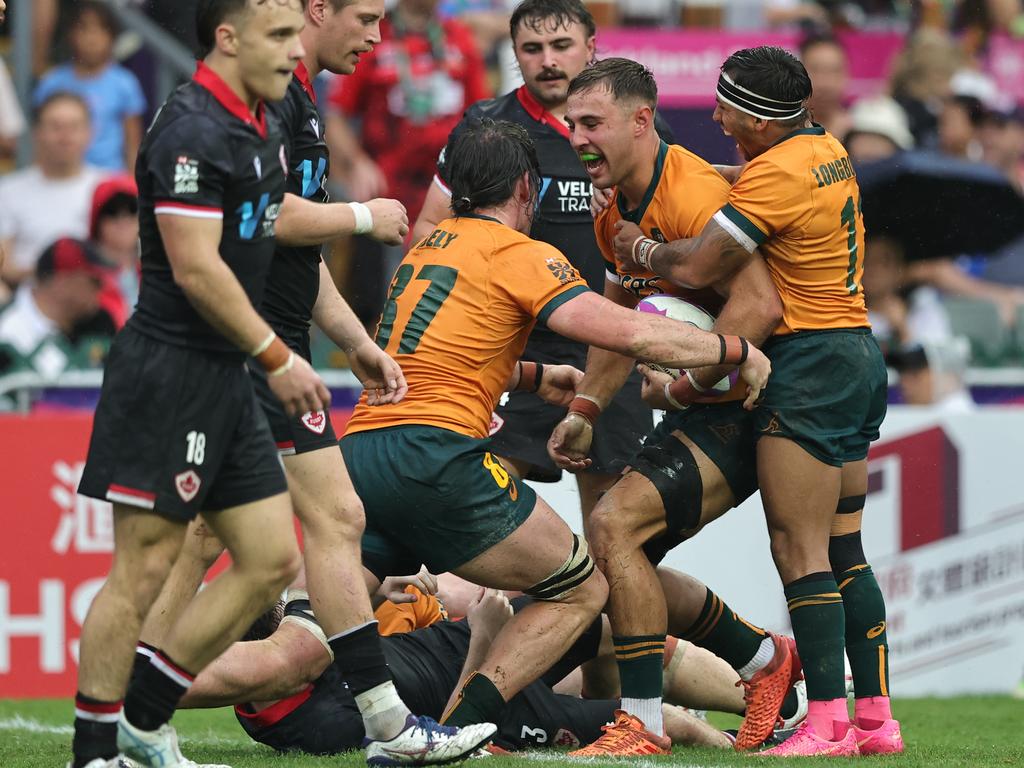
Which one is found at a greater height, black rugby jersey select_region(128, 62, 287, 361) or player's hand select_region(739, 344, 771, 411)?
black rugby jersey select_region(128, 62, 287, 361)

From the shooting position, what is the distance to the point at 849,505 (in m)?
5.95

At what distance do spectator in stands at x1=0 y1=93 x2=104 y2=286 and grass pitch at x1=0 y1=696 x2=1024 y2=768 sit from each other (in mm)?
3995

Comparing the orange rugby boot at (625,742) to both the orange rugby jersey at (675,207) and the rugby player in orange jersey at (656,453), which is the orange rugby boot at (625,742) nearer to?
the rugby player in orange jersey at (656,453)

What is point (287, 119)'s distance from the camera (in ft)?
17.0

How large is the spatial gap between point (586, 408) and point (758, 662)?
1.18 metres

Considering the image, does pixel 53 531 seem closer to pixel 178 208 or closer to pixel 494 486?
pixel 494 486

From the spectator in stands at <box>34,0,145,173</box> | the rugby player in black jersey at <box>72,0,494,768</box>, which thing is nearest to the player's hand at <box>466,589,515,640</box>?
the rugby player in black jersey at <box>72,0,494,768</box>

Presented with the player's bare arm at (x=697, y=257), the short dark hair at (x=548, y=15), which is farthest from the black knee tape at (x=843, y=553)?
the short dark hair at (x=548, y=15)

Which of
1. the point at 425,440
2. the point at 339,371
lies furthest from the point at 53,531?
the point at 425,440

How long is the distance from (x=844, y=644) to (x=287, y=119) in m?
2.61

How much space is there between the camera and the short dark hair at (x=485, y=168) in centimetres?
564

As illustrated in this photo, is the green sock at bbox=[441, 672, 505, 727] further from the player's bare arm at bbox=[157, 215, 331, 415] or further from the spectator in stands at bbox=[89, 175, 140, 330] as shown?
the spectator in stands at bbox=[89, 175, 140, 330]

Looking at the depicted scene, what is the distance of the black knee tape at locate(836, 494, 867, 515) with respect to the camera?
593 centimetres

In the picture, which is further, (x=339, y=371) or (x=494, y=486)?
(x=339, y=371)
